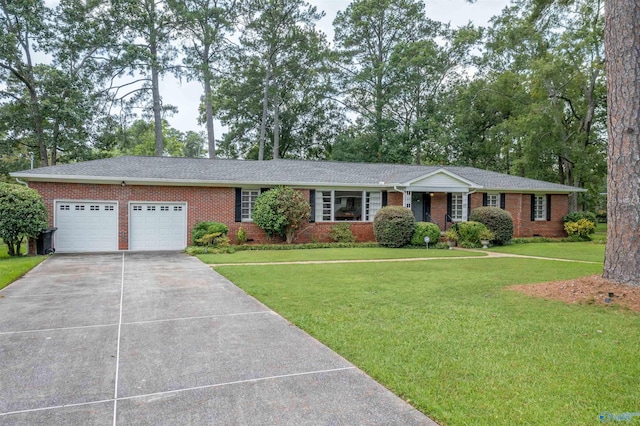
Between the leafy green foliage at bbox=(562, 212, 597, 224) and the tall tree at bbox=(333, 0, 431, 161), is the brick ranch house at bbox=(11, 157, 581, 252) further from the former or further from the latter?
the tall tree at bbox=(333, 0, 431, 161)

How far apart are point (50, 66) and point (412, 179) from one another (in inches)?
754

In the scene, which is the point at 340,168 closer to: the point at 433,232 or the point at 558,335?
the point at 433,232

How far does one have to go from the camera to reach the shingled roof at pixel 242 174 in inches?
569

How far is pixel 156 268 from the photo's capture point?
10422 millimetres

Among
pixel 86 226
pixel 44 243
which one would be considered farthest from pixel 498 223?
pixel 44 243

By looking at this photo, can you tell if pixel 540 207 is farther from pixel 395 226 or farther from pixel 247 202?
pixel 247 202

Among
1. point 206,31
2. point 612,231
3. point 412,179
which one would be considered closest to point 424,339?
point 612,231

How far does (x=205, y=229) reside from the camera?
50.0 ft

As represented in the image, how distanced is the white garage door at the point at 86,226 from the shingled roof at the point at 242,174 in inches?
37.3

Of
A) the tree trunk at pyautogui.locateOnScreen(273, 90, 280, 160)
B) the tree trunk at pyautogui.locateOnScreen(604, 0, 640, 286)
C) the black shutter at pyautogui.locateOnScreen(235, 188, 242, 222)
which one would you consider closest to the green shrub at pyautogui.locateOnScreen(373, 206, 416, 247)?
the black shutter at pyautogui.locateOnScreen(235, 188, 242, 222)

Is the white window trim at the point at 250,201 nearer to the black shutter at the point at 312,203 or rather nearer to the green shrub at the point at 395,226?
the black shutter at the point at 312,203

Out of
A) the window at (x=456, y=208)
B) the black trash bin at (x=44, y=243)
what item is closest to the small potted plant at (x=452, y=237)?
the window at (x=456, y=208)

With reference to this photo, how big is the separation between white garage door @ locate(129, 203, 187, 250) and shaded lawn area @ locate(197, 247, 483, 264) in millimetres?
2772

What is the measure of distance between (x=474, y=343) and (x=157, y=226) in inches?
529
